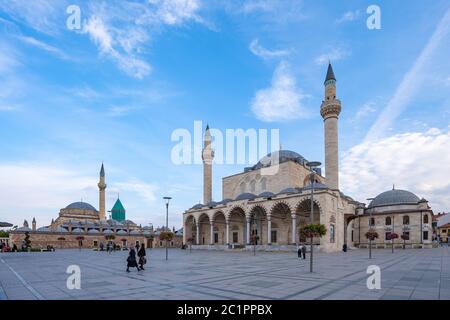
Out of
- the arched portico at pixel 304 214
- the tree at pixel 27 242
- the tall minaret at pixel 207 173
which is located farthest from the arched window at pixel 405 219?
the tree at pixel 27 242

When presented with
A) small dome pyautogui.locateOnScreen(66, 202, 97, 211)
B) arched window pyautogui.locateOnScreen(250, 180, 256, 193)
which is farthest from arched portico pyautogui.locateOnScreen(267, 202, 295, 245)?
small dome pyautogui.locateOnScreen(66, 202, 97, 211)

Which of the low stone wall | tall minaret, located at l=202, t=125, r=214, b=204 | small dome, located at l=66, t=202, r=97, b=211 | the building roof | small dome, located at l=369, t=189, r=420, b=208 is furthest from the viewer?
small dome, located at l=66, t=202, r=97, b=211

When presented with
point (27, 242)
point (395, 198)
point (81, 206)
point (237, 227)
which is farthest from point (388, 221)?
point (81, 206)

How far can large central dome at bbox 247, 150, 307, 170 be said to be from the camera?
58562mm

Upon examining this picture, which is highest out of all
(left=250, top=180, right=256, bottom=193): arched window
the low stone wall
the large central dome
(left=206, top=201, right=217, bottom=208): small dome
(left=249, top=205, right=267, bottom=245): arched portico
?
the large central dome

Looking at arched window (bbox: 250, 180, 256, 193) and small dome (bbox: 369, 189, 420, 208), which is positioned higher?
arched window (bbox: 250, 180, 256, 193)

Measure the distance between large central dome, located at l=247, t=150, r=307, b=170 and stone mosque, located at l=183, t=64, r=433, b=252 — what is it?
0.21 meters

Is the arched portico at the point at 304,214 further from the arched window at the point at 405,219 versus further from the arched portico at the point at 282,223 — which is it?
the arched window at the point at 405,219

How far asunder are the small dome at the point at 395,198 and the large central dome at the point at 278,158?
659 inches

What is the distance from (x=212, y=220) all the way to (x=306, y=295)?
4594 cm

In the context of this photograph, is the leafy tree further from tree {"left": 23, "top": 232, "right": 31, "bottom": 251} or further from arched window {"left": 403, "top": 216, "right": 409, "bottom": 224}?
arched window {"left": 403, "top": 216, "right": 409, "bottom": 224}

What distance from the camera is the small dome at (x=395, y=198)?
55.2 metres

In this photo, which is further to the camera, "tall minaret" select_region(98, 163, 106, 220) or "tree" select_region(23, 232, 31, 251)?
"tall minaret" select_region(98, 163, 106, 220)
